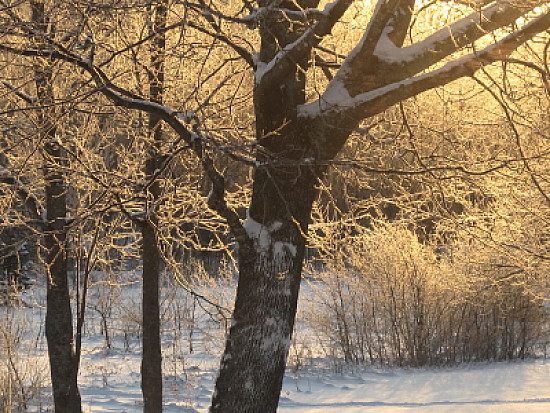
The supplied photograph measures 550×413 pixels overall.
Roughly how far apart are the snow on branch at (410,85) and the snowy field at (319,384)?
505 cm

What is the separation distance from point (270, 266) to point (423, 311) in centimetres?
738

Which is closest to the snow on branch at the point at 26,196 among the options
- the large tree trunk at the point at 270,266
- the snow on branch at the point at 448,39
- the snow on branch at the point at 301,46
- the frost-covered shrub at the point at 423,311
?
the large tree trunk at the point at 270,266

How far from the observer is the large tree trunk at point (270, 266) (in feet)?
14.3

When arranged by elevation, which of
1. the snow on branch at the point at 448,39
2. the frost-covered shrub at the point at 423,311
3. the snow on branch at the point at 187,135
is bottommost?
the frost-covered shrub at the point at 423,311

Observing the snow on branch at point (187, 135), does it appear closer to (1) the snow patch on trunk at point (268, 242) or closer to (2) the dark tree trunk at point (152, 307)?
(1) the snow patch on trunk at point (268, 242)

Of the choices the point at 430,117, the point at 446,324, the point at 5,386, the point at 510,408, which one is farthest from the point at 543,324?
the point at 5,386

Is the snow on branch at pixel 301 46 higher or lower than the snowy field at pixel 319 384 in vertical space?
higher

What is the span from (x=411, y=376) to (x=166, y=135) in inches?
200

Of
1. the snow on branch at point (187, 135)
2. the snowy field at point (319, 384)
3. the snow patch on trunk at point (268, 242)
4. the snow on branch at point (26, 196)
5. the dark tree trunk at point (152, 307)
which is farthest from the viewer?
the snowy field at point (319, 384)

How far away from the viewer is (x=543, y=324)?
11719 mm

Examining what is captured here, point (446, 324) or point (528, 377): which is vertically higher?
point (446, 324)

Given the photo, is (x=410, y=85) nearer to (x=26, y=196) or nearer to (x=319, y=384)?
(x=26, y=196)

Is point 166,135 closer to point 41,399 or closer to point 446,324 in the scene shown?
point 41,399

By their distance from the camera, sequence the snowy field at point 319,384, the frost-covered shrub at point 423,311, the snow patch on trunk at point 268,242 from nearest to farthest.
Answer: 1. the snow patch on trunk at point 268,242
2. the snowy field at point 319,384
3. the frost-covered shrub at point 423,311
